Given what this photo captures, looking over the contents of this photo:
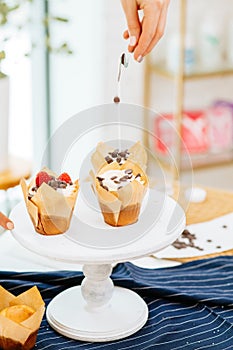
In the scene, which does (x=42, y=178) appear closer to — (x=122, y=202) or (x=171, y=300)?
(x=122, y=202)

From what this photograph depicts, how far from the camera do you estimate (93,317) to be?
1.34 meters

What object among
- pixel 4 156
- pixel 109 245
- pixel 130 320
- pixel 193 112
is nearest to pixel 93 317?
pixel 130 320

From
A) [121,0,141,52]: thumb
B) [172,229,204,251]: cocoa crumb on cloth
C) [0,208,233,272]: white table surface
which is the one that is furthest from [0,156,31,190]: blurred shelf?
[121,0,141,52]: thumb

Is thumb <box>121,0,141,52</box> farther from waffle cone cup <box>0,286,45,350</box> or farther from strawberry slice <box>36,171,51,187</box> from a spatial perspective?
waffle cone cup <box>0,286,45,350</box>

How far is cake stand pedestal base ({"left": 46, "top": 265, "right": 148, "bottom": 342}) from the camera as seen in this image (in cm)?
131

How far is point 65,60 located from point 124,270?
1.68 m

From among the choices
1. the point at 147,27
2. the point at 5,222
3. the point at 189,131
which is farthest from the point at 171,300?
the point at 189,131

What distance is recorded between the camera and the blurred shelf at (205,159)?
3309 millimetres

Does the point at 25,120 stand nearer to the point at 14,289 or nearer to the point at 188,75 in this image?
the point at 188,75

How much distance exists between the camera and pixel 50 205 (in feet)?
4.20

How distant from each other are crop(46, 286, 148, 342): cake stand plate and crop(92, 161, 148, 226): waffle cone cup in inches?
7.1

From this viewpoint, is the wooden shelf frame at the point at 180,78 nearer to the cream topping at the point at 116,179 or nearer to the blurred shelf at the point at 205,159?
the blurred shelf at the point at 205,159

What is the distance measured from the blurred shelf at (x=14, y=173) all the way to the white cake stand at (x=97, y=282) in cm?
83

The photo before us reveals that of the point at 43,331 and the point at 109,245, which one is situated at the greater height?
the point at 109,245
